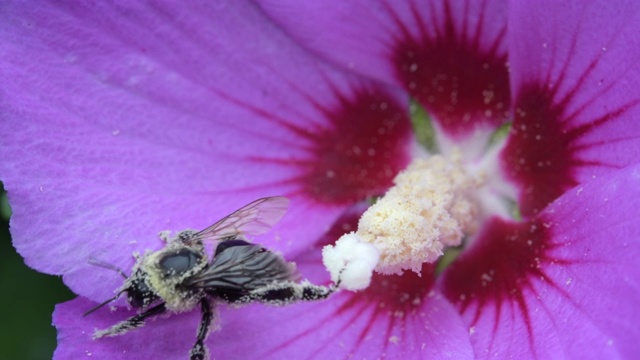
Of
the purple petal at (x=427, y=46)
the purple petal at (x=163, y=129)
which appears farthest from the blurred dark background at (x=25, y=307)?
the purple petal at (x=427, y=46)

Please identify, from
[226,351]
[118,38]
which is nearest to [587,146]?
[226,351]

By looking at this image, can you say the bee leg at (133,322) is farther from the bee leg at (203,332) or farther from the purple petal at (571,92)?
the purple petal at (571,92)

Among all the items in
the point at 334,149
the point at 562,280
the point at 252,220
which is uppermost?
the point at 334,149

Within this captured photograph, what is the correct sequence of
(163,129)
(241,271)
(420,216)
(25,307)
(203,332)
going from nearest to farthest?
(241,271)
(203,332)
(420,216)
(163,129)
(25,307)

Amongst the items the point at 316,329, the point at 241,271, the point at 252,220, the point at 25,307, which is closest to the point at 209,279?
the point at 241,271

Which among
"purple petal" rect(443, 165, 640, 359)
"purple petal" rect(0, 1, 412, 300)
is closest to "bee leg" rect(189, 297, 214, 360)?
"purple petal" rect(0, 1, 412, 300)

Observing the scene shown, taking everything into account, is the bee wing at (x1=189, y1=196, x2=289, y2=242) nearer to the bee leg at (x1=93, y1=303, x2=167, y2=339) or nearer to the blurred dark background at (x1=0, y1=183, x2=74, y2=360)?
the bee leg at (x1=93, y1=303, x2=167, y2=339)

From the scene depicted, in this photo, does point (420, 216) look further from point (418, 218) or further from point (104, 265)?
point (104, 265)
